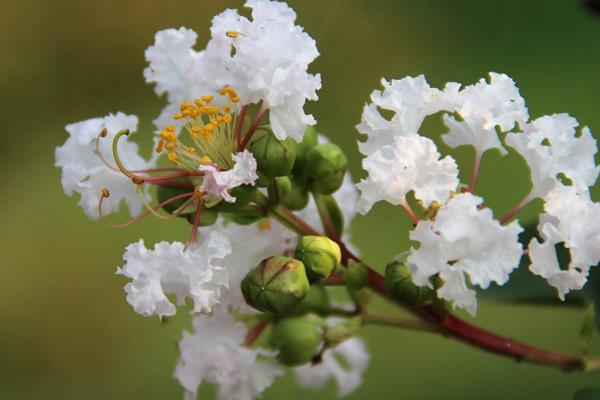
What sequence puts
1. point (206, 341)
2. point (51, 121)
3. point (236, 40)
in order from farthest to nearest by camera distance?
point (51, 121), point (206, 341), point (236, 40)

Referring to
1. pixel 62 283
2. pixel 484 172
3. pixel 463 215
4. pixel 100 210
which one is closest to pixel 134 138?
pixel 62 283

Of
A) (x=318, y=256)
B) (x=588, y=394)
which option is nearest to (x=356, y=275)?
(x=318, y=256)

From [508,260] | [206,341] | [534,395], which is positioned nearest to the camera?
[508,260]

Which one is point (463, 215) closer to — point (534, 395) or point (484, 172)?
point (534, 395)

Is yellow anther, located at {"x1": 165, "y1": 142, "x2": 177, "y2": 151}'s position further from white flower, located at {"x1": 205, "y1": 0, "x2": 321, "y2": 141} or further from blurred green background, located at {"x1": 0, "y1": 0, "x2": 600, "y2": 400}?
blurred green background, located at {"x1": 0, "y1": 0, "x2": 600, "y2": 400}

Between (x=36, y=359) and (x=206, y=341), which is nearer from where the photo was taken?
(x=206, y=341)

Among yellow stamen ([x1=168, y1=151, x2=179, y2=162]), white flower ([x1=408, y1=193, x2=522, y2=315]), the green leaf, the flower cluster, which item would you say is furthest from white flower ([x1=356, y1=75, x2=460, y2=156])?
the green leaf

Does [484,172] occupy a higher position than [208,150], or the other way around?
[208,150]

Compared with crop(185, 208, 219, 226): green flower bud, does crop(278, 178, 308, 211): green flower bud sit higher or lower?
higher
